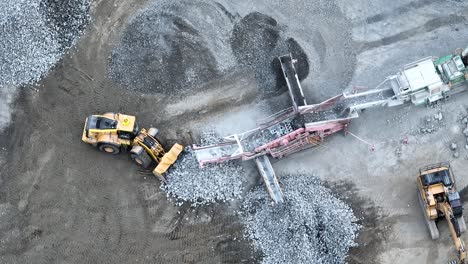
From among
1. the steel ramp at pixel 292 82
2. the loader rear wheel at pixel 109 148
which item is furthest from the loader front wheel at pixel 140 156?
the steel ramp at pixel 292 82

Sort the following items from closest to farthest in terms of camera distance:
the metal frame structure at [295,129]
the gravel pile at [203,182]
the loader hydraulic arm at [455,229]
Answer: the loader hydraulic arm at [455,229] < the metal frame structure at [295,129] < the gravel pile at [203,182]

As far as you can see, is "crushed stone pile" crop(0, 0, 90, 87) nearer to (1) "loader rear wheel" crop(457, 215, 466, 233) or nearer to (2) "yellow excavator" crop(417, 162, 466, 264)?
(2) "yellow excavator" crop(417, 162, 466, 264)

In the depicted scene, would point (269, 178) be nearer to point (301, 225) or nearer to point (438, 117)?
point (301, 225)

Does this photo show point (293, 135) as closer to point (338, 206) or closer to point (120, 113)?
point (338, 206)

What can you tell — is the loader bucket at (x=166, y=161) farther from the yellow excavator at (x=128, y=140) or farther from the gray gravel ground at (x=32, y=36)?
the gray gravel ground at (x=32, y=36)

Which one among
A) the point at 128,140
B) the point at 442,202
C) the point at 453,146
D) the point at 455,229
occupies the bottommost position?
the point at 128,140

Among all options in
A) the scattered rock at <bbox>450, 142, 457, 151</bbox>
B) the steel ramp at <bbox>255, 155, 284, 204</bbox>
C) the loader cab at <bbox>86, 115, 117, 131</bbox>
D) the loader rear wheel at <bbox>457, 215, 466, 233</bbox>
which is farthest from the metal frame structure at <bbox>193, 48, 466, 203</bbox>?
the loader rear wheel at <bbox>457, 215, 466, 233</bbox>

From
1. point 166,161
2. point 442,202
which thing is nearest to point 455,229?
point 442,202
